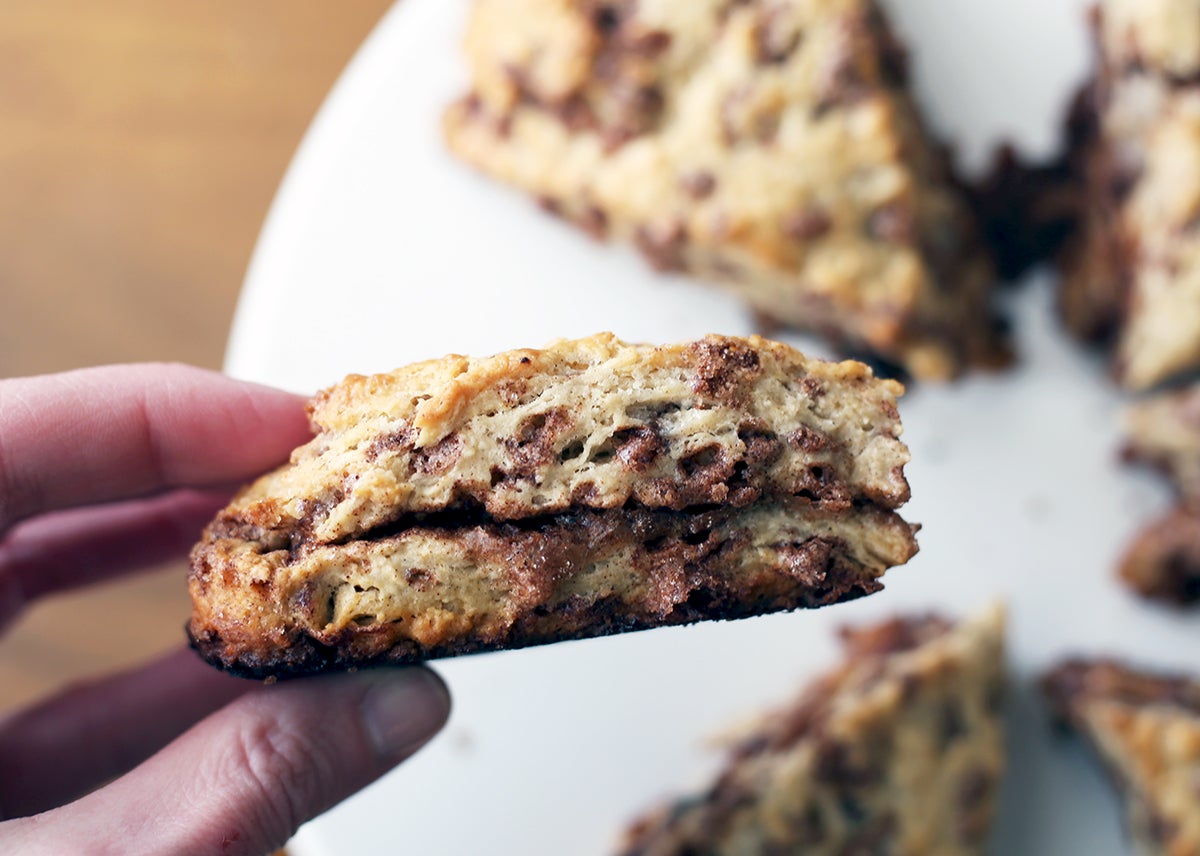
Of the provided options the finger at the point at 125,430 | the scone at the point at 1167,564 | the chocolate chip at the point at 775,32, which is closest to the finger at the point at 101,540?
the finger at the point at 125,430

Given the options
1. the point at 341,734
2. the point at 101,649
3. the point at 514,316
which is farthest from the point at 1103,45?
the point at 101,649

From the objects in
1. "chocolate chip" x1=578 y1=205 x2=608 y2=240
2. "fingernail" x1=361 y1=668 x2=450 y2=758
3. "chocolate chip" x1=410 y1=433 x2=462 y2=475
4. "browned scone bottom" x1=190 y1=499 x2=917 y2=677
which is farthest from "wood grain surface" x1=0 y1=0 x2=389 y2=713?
"chocolate chip" x1=410 y1=433 x2=462 y2=475

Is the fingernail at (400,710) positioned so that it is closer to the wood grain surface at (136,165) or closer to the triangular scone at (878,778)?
the triangular scone at (878,778)

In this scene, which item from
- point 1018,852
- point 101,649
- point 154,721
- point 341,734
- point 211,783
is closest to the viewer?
point 211,783

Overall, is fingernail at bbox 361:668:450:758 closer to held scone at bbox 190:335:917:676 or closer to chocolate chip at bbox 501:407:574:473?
held scone at bbox 190:335:917:676

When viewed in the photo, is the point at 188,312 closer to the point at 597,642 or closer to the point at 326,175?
the point at 326,175

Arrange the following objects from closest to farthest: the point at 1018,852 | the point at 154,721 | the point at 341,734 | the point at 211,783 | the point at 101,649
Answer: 1. the point at 211,783
2. the point at 341,734
3. the point at 154,721
4. the point at 1018,852
5. the point at 101,649
